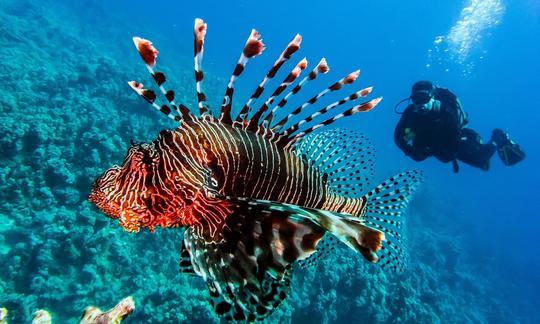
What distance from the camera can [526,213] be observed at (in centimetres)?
5238

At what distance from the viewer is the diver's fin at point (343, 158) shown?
3.25 m

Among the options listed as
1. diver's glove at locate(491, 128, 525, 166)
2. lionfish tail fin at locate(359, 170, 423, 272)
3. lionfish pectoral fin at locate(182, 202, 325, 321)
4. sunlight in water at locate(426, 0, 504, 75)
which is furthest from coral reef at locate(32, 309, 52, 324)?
sunlight in water at locate(426, 0, 504, 75)

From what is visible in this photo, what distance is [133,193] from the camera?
1909 mm

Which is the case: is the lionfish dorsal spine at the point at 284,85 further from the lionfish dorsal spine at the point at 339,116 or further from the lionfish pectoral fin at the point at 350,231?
the lionfish pectoral fin at the point at 350,231

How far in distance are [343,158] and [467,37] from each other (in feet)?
338

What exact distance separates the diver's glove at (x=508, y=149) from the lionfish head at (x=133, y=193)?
Answer: 351 inches

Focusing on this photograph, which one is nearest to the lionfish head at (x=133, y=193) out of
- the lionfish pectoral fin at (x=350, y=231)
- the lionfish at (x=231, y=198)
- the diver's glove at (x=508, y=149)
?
the lionfish at (x=231, y=198)

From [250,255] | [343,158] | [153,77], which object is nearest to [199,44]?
[153,77]

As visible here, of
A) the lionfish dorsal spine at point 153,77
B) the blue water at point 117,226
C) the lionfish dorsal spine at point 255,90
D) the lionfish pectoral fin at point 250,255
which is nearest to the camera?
the lionfish pectoral fin at point 250,255

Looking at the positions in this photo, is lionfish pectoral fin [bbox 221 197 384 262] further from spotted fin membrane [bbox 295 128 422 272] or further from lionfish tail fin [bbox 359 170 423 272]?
lionfish tail fin [bbox 359 170 423 272]

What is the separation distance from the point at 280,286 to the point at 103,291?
16.9 feet

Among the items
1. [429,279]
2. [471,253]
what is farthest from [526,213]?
[429,279]

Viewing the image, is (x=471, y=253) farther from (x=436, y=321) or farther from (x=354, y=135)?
(x=354, y=135)

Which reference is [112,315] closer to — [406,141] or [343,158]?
[343,158]
